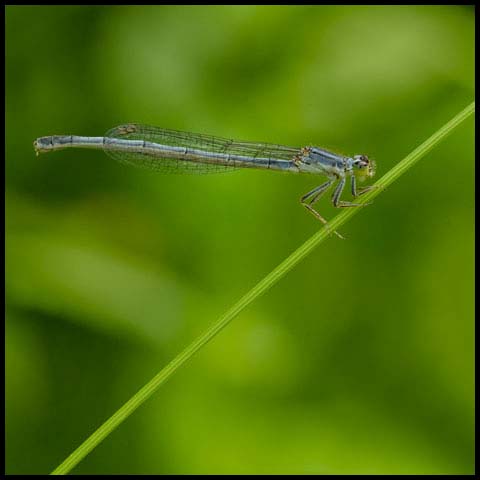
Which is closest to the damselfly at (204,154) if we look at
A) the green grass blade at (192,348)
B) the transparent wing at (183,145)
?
the transparent wing at (183,145)

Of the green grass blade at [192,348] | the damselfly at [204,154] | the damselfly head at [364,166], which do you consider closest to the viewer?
the green grass blade at [192,348]

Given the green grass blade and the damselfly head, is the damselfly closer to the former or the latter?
the damselfly head

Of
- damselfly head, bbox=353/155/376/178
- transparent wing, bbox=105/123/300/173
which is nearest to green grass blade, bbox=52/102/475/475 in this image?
damselfly head, bbox=353/155/376/178

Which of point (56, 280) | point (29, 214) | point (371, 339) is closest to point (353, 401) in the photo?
point (371, 339)

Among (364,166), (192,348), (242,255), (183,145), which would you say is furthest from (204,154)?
(192,348)

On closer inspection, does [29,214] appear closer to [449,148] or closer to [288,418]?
[288,418]

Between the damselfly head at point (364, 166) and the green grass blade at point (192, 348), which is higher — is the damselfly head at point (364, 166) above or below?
above

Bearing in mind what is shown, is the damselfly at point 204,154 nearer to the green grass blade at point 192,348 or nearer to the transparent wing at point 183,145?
the transparent wing at point 183,145
